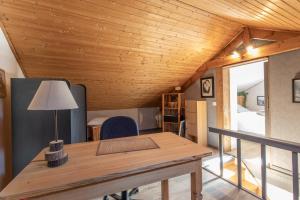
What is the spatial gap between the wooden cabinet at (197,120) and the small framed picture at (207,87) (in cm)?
24

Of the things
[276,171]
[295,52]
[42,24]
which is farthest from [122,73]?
[276,171]

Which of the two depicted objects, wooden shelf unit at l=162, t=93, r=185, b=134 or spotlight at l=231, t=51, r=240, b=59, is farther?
wooden shelf unit at l=162, t=93, r=185, b=134

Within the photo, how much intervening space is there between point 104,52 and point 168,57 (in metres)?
1.37

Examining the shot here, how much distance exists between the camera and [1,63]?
209cm

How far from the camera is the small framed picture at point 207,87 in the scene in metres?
4.27

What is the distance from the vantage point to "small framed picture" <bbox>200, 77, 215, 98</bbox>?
427cm

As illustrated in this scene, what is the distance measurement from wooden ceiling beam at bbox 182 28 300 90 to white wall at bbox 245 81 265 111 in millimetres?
3655

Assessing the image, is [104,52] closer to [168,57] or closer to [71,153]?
[168,57]

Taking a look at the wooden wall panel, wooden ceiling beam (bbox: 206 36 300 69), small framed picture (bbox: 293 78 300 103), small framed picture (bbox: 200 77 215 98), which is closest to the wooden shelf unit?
small framed picture (bbox: 200 77 215 98)

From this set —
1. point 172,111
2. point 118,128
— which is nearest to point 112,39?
point 118,128

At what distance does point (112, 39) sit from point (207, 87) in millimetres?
2689

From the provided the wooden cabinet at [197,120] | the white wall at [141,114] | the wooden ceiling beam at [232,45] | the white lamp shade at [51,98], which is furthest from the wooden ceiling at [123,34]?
the white lamp shade at [51,98]

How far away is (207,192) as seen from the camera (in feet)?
6.86

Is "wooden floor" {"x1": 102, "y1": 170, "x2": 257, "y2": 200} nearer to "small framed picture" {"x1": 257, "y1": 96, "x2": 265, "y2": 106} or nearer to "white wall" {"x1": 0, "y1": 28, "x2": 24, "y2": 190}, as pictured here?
"white wall" {"x1": 0, "y1": 28, "x2": 24, "y2": 190}
